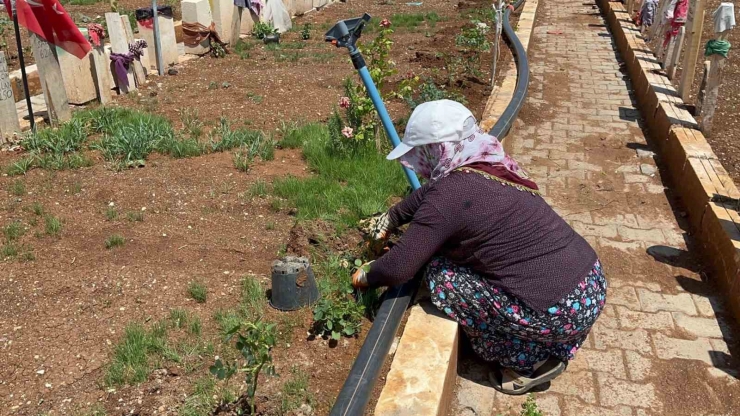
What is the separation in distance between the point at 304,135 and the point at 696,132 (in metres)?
3.50

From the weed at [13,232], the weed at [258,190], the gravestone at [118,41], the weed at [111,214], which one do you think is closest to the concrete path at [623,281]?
the weed at [258,190]

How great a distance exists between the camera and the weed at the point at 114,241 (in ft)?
13.1

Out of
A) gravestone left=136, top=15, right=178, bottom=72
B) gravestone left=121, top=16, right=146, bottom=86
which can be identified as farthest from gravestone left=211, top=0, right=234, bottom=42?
gravestone left=121, top=16, right=146, bottom=86

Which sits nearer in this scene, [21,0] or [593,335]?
[593,335]

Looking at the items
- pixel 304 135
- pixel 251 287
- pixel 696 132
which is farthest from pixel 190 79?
pixel 696 132

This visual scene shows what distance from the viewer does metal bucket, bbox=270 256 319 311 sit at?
336 cm

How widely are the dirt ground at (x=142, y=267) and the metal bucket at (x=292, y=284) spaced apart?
0.06 m

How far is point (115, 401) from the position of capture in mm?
2812

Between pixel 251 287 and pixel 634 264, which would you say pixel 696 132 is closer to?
pixel 634 264

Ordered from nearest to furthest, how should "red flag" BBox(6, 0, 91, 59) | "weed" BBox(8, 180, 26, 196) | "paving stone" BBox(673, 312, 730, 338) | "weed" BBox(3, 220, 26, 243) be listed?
"paving stone" BBox(673, 312, 730, 338)
"weed" BBox(3, 220, 26, 243)
"weed" BBox(8, 180, 26, 196)
"red flag" BBox(6, 0, 91, 59)

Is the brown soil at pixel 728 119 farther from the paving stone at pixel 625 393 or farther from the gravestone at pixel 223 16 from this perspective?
the gravestone at pixel 223 16

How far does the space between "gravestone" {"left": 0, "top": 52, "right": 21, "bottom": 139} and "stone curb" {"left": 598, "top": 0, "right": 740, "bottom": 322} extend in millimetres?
5571

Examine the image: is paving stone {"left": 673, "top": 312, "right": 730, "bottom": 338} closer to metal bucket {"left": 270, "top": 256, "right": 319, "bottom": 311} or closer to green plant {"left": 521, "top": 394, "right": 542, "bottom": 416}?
green plant {"left": 521, "top": 394, "right": 542, "bottom": 416}

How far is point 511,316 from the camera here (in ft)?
9.43
